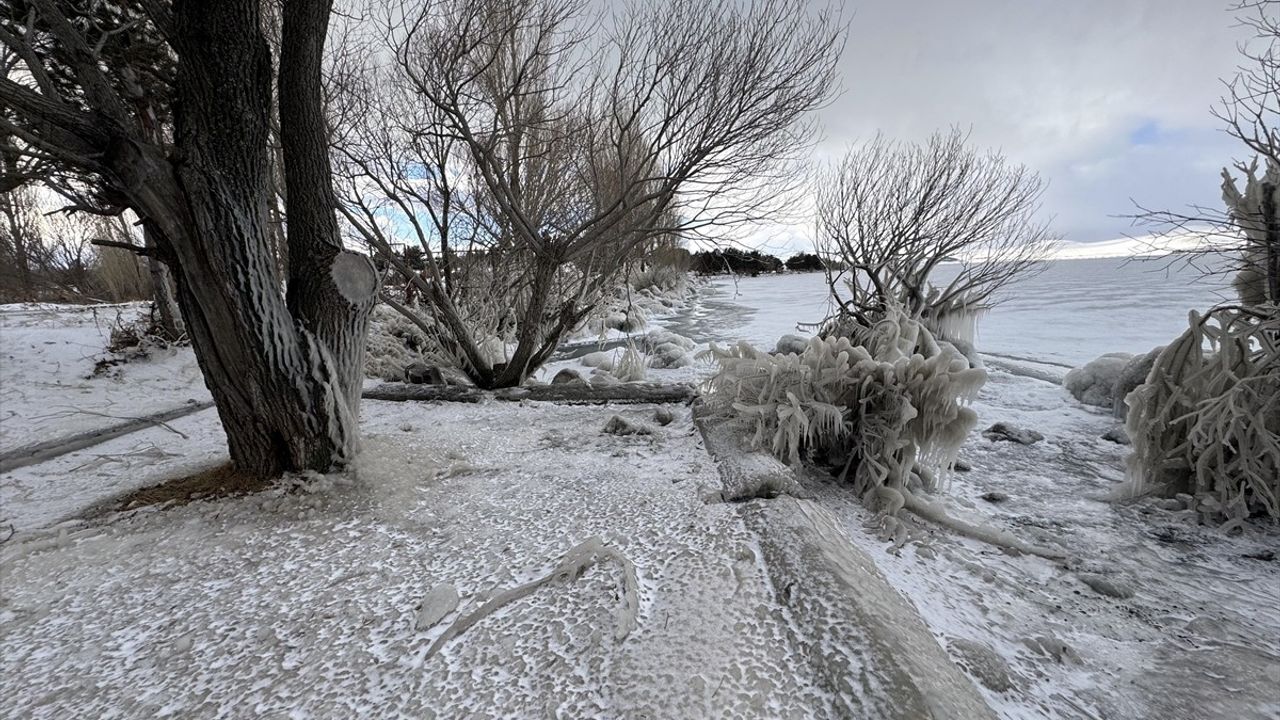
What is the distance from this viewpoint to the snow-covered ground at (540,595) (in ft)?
3.03

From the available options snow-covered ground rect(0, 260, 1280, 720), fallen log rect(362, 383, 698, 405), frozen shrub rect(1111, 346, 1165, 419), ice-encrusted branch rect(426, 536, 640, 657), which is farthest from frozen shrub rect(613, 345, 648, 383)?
frozen shrub rect(1111, 346, 1165, 419)

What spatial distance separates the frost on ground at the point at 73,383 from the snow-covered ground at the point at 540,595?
417 millimetres

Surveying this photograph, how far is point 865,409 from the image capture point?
216 cm

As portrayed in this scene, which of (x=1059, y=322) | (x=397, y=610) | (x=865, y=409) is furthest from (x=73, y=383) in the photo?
(x=1059, y=322)

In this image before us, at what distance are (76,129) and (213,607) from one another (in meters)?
1.28

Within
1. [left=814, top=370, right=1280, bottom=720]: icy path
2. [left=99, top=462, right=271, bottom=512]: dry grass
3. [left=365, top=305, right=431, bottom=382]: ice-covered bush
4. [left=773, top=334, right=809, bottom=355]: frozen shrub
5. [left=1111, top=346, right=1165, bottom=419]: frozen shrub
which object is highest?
[left=365, top=305, right=431, bottom=382]: ice-covered bush

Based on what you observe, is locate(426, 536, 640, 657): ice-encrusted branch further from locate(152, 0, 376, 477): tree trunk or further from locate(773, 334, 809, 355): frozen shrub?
locate(773, 334, 809, 355): frozen shrub

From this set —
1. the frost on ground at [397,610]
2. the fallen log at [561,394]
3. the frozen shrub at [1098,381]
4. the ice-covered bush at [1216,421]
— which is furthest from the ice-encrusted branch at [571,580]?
the frozen shrub at [1098,381]

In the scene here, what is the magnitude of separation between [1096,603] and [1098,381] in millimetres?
3354

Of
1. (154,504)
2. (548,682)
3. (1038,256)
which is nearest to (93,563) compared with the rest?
(154,504)

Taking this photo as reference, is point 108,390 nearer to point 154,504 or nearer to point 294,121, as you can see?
point 154,504

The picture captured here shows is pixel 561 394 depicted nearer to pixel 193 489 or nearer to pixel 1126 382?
pixel 193 489

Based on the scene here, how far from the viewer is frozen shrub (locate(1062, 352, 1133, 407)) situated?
3.79m

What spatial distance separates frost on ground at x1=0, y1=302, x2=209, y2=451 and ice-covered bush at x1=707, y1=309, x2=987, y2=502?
2922 mm
